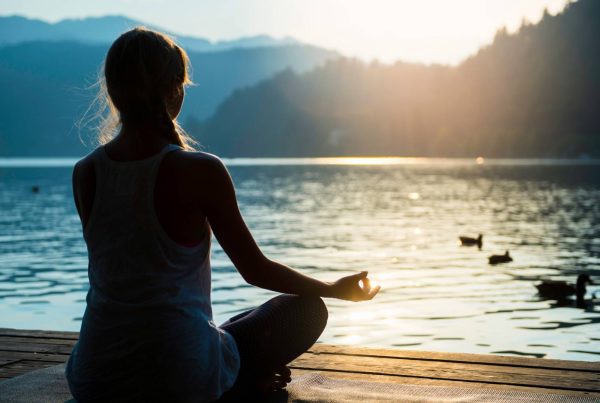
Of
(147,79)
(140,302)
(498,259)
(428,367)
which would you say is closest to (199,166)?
(147,79)

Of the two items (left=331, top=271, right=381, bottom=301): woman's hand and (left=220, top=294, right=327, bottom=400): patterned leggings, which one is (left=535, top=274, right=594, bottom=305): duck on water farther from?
(left=331, top=271, right=381, bottom=301): woman's hand

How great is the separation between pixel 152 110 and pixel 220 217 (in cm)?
53

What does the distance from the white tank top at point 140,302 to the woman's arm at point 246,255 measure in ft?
0.37

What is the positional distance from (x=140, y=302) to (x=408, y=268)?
775 inches

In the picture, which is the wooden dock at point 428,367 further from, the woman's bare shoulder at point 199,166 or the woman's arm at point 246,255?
the woman's bare shoulder at point 199,166

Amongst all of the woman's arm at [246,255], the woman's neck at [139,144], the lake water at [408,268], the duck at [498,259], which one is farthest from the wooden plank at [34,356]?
the duck at [498,259]

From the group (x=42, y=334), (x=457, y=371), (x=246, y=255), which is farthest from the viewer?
(x=42, y=334)

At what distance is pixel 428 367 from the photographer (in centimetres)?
559

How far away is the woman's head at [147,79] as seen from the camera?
3.35 meters

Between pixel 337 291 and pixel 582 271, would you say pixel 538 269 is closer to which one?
pixel 582 271

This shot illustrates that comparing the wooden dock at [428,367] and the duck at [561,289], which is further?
the duck at [561,289]

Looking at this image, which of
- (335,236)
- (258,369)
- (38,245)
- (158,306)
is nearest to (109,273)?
(158,306)

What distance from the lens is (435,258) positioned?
25.4m

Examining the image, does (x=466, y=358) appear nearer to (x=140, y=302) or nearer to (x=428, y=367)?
(x=428, y=367)
